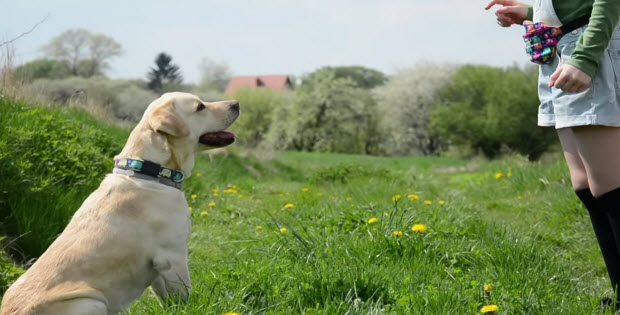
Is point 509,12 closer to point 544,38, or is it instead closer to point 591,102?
point 544,38

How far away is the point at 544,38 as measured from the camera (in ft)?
9.17

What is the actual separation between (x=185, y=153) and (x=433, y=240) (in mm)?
1671

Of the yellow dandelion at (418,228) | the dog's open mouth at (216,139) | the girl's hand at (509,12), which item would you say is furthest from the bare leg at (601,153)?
the dog's open mouth at (216,139)

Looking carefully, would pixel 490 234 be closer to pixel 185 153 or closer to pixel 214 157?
pixel 185 153

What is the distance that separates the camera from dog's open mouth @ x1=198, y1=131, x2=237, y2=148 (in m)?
3.54

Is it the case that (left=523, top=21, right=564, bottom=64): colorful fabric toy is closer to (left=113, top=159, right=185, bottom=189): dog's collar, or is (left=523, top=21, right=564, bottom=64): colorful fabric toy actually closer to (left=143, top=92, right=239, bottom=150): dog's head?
(left=143, top=92, right=239, bottom=150): dog's head

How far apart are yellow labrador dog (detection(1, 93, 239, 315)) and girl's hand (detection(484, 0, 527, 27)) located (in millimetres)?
1848

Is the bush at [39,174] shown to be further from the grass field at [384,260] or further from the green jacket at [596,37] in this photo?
the green jacket at [596,37]

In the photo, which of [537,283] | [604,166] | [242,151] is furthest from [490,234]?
[242,151]

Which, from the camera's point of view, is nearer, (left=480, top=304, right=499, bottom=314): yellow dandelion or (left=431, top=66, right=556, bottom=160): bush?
(left=480, top=304, right=499, bottom=314): yellow dandelion

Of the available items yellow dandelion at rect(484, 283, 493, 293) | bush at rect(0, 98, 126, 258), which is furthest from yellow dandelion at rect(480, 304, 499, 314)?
bush at rect(0, 98, 126, 258)

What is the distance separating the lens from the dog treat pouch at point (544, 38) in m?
2.72

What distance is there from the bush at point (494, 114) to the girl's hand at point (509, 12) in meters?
23.5

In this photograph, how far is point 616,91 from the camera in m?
2.54
